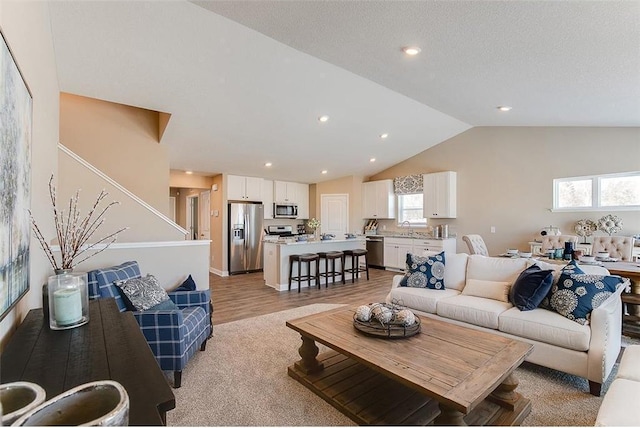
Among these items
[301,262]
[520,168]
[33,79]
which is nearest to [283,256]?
[301,262]

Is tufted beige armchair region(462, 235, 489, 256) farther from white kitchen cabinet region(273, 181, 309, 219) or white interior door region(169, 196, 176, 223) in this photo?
white interior door region(169, 196, 176, 223)

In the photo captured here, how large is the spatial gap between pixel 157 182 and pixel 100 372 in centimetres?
446

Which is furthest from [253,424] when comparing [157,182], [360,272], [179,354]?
[360,272]

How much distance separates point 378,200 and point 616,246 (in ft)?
15.2

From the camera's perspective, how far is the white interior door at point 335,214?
8.40m

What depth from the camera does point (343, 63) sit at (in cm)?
362

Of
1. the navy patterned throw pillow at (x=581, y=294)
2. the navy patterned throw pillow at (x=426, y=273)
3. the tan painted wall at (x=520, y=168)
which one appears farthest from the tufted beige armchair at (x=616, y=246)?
the navy patterned throw pillow at (x=426, y=273)

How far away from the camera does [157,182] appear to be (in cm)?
503

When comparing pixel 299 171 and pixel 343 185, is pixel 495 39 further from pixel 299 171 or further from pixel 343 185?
pixel 343 185

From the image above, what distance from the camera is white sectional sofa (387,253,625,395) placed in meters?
2.28

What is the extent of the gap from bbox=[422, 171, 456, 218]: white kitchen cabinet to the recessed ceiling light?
13.7ft

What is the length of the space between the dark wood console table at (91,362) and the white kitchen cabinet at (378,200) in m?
6.91

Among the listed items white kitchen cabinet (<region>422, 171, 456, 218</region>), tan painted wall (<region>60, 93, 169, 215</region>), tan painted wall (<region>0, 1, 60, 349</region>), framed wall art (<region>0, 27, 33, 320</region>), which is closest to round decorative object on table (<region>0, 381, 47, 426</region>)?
framed wall art (<region>0, 27, 33, 320</region>)

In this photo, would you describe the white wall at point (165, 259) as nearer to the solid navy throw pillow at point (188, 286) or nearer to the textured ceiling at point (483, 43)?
the solid navy throw pillow at point (188, 286)
